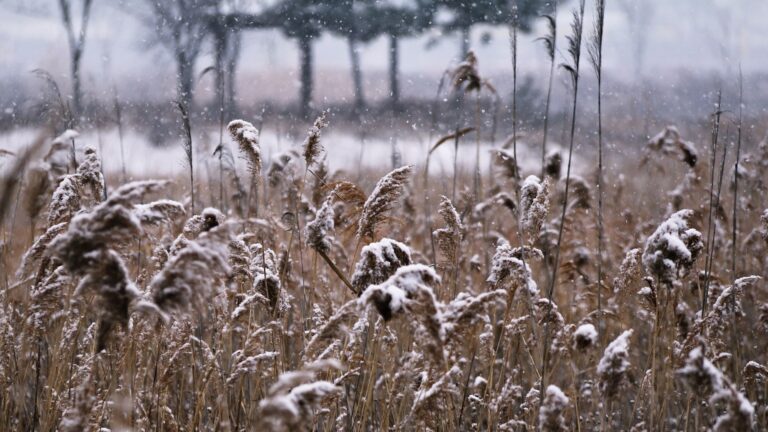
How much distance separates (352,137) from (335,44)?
4.76 meters

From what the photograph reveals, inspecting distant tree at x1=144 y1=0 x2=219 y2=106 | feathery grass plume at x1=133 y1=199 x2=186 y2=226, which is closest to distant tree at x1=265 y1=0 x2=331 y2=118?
distant tree at x1=144 y1=0 x2=219 y2=106

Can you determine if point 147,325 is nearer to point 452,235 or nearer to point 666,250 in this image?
point 452,235

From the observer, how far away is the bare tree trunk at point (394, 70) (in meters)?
9.88

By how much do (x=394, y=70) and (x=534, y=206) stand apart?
9538 millimetres

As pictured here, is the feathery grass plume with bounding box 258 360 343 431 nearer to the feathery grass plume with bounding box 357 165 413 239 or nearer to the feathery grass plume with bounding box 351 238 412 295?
the feathery grass plume with bounding box 351 238 412 295

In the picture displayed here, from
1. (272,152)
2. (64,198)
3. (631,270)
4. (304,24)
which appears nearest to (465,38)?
(304,24)

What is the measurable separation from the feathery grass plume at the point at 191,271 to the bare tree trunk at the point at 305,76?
8352mm

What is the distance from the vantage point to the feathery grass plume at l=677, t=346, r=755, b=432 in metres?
1.42

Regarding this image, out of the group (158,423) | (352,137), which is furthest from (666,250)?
(352,137)

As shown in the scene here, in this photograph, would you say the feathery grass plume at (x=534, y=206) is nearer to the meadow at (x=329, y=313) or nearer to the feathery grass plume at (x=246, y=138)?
the meadow at (x=329, y=313)

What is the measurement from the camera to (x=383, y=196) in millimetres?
2023

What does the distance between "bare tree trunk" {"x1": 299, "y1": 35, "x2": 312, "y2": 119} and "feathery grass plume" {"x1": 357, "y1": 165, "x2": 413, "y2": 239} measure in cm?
765

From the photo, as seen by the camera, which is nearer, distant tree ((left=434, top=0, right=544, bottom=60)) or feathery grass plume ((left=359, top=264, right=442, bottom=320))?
feathery grass plume ((left=359, top=264, right=442, bottom=320))

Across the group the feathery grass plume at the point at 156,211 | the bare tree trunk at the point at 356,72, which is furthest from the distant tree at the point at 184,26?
the feathery grass plume at the point at 156,211
